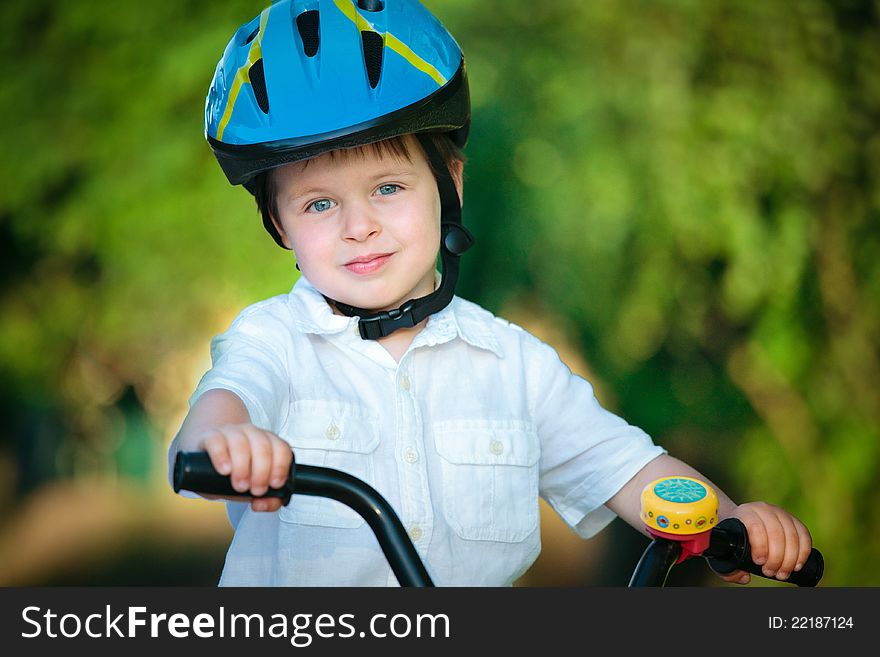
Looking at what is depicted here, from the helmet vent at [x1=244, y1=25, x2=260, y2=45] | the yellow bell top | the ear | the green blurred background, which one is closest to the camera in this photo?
the yellow bell top

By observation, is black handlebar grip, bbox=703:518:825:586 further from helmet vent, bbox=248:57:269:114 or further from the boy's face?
helmet vent, bbox=248:57:269:114

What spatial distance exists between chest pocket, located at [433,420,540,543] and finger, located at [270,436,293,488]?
0.81 metres

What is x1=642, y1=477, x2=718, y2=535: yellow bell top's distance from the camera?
1.79 m

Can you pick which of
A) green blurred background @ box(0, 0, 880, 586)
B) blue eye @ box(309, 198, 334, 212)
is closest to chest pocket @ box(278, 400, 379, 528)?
blue eye @ box(309, 198, 334, 212)

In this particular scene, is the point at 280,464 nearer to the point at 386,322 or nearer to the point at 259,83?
the point at 386,322

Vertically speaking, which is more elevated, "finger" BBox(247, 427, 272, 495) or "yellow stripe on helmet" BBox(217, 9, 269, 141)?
"yellow stripe on helmet" BBox(217, 9, 269, 141)

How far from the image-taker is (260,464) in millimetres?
1543

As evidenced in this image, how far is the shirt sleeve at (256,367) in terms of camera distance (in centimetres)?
205

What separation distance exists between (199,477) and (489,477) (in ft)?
3.24

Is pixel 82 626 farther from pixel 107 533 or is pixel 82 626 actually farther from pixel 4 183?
pixel 107 533

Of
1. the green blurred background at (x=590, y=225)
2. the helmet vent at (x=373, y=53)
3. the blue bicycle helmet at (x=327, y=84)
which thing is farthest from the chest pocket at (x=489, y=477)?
the green blurred background at (x=590, y=225)

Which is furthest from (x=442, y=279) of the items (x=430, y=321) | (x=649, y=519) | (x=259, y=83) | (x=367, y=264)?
(x=649, y=519)

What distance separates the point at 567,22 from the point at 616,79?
34cm

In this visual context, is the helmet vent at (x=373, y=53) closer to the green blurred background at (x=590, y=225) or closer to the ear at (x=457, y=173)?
the ear at (x=457, y=173)
